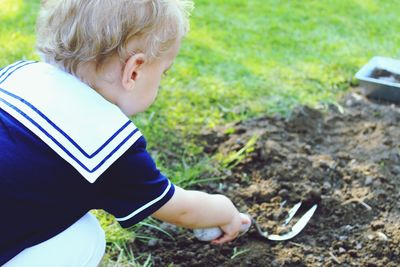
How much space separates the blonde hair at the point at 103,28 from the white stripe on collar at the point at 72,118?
0.26 feet

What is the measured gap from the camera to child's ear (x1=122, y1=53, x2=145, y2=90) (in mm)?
1686

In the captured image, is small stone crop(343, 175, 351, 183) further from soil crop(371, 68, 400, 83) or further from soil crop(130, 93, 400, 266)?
soil crop(371, 68, 400, 83)

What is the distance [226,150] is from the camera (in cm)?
300

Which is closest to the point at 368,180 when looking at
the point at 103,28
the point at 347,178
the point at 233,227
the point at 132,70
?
the point at 347,178

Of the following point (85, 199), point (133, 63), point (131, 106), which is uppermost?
point (133, 63)

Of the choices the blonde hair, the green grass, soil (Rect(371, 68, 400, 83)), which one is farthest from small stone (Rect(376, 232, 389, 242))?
soil (Rect(371, 68, 400, 83))

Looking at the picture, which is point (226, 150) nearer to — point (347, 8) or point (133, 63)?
point (133, 63)

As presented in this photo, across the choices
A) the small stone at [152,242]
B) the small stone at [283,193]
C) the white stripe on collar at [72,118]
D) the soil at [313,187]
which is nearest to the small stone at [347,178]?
the soil at [313,187]

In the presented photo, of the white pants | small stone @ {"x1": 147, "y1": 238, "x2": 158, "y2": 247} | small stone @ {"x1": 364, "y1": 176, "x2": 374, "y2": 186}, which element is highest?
the white pants

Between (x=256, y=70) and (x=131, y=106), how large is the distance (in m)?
2.23

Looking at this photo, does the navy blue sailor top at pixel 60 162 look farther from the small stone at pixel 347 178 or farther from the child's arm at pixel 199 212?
the small stone at pixel 347 178

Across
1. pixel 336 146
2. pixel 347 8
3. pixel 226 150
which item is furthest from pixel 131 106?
pixel 347 8

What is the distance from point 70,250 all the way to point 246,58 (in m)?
2.58

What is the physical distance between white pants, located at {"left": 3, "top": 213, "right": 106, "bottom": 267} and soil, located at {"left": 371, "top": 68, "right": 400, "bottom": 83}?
91.4 inches
